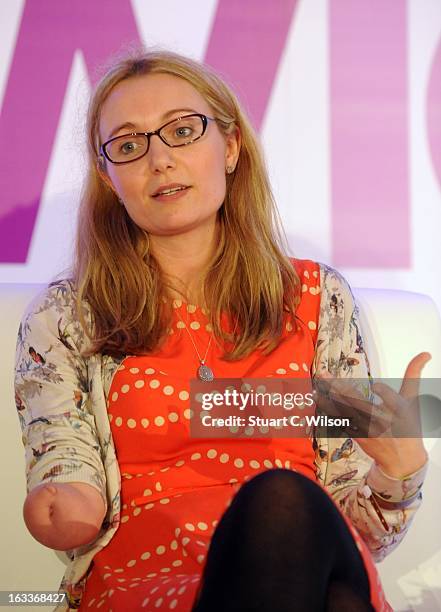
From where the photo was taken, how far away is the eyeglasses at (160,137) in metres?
1.38

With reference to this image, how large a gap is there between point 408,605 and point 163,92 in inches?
37.7

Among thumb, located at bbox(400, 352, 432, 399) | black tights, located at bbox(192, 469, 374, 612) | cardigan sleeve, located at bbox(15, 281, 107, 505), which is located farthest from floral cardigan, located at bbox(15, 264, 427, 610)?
black tights, located at bbox(192, 469, 374, 612)

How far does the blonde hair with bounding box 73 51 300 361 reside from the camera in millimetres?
1361

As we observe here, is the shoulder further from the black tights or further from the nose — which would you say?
the black tights

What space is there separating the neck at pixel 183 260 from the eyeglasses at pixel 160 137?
147 millimetres

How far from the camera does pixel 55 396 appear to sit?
127 centimetres

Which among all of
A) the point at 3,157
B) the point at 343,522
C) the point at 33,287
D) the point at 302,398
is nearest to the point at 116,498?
the point at 302,398

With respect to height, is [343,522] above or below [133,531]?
above

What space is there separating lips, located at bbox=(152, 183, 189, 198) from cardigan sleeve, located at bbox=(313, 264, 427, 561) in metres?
0.29

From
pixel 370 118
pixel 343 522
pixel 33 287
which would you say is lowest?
pixel 343 522

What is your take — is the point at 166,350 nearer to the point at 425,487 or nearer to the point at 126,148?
the point at 126,148

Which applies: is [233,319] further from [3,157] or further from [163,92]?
[3,157]

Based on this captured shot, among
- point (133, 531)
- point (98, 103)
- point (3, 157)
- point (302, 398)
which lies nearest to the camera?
point (133, 531)

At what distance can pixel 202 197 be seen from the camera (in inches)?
54.7
